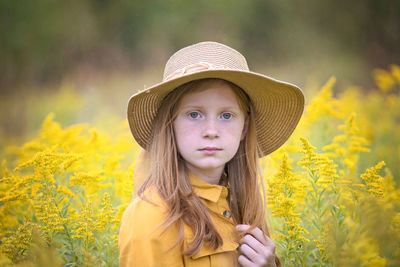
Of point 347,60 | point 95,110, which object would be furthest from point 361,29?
point 95,110

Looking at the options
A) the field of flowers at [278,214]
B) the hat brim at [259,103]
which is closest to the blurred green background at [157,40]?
the field of flowers at [278,214]

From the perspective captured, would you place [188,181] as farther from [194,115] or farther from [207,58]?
[207,58]

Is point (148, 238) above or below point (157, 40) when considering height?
below

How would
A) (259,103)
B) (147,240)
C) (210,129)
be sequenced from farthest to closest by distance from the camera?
1. (259,103)
2. (210,129)
3. (147,240)

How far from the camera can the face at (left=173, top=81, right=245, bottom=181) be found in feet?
4.82

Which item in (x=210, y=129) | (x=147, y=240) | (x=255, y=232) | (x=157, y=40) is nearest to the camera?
(x=147, y=240)

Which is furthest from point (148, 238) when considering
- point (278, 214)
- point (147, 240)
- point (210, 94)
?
point (278, 214)

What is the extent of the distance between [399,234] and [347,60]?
7839mm

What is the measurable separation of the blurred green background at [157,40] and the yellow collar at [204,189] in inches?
204

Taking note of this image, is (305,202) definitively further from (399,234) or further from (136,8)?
(136,8)

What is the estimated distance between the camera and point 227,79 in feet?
4.99

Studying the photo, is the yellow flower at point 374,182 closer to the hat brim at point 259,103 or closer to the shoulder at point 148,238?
the hat brim at point 259,103

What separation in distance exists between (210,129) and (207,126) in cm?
2

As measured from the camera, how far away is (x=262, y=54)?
9.28 m
